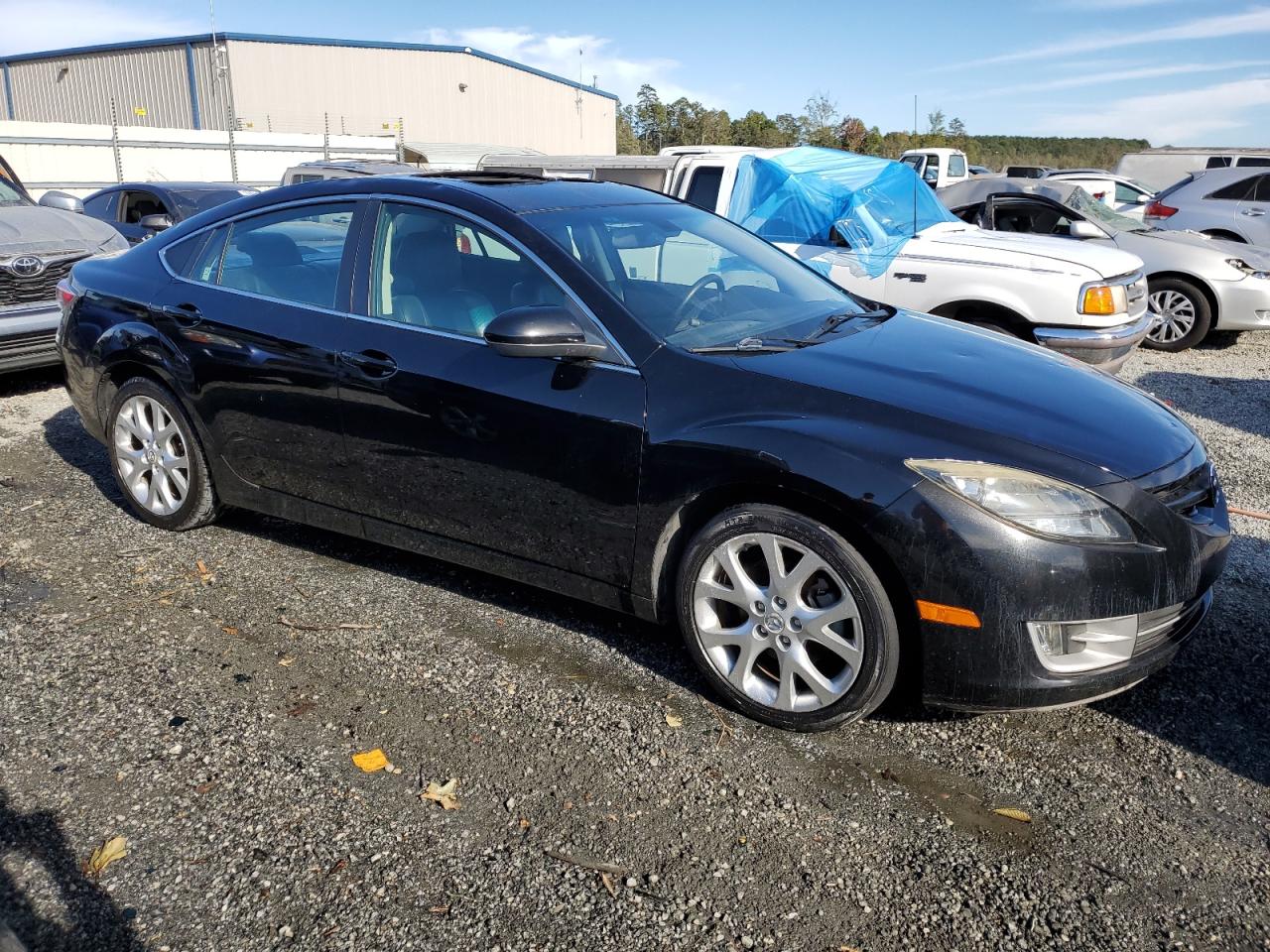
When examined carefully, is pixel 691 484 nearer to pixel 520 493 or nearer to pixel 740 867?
pixel 520 493

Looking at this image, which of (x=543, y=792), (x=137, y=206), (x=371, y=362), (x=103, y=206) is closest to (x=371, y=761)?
(x=543, y=792)

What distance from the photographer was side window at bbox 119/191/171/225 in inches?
471

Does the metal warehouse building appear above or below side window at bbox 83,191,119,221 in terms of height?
above

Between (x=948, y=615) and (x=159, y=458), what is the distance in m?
3.68

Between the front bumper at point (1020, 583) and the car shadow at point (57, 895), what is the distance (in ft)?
7.28

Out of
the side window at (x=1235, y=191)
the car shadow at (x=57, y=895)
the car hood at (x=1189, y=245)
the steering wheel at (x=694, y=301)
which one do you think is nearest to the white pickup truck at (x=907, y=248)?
the car hood at (x=1189, y=245)

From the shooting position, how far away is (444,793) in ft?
9.82

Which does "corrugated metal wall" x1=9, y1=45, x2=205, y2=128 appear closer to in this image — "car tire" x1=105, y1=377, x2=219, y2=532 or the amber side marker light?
"car tire" x1=105, y1=377, x2=219, y2=532

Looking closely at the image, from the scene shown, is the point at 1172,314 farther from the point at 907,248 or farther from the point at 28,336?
the point at 28,336

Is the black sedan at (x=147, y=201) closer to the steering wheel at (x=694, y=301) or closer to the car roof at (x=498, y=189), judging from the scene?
the car roof at (x=498, y=189)

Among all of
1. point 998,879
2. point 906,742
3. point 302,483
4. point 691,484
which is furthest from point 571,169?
point 998,879

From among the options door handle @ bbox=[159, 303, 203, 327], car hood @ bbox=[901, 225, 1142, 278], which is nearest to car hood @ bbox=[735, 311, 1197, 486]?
door handle @ bbox=[159, 303, 203, 327]

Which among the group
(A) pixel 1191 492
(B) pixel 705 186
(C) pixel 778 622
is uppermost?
(B) pixel 705 186

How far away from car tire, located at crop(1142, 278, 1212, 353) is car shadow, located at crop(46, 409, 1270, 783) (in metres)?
5.89
